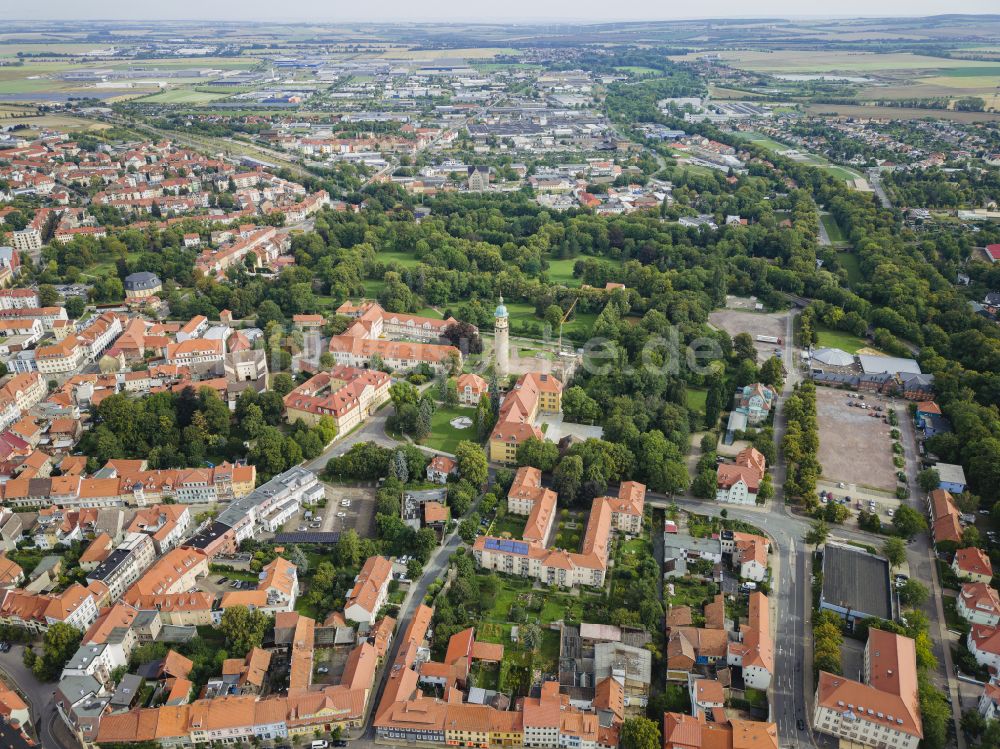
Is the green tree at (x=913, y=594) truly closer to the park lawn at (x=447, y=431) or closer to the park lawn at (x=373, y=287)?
the park lawn at (x=447, y=431)

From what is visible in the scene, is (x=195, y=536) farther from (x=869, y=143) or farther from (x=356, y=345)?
(x=869, y=143)

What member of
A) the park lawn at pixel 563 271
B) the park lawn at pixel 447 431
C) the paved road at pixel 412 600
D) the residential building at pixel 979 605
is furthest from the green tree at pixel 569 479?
the park lawn at pixel 563 271

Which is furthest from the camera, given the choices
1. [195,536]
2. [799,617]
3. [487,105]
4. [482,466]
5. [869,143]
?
[487,105]

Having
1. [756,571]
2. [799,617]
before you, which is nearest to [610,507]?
[756,571]

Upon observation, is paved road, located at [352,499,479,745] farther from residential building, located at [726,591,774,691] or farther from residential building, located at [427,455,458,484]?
residential building, located at [726,591,774,691]

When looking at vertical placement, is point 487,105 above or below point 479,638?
above

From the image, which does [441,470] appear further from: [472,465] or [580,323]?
[580,323]

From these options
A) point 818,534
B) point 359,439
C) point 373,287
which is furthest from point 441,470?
point 373,287
